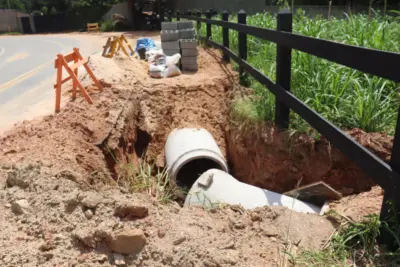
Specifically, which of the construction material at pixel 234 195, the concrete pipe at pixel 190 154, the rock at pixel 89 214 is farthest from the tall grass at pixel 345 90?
the rock at pixel 89 214

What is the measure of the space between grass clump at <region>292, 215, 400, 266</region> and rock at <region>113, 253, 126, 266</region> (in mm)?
1096

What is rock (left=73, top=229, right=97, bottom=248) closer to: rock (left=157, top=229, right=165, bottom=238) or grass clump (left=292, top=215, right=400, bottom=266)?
rock (left=157, top=229, right=165, bottom=238)

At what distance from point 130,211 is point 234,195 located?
1604mm

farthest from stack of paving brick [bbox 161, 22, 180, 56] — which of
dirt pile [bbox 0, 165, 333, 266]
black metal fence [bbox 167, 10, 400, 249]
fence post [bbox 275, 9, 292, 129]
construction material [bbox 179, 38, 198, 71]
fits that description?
dirt pile [bbox 0, 165, 333, 266]

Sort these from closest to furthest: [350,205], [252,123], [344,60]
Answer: [344,60]
[350,205]
[252,123]

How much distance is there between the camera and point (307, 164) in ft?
13.7

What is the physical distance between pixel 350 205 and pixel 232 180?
1507mm

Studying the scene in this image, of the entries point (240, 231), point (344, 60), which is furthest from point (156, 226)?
point (344, 60)

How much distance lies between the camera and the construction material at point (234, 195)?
147 inches

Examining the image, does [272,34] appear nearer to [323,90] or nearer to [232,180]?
[323,90]

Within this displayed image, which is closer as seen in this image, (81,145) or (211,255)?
(211,255)

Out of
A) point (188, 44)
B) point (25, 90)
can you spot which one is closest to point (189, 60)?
point (188, 44)

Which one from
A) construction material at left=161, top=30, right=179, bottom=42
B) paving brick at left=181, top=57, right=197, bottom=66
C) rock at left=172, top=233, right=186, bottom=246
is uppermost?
construction material at left=161, top=30, right=179, bottom=42

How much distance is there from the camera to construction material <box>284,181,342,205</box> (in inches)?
143
